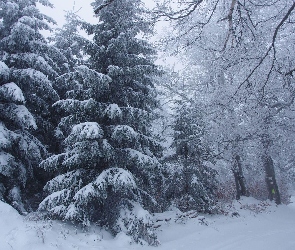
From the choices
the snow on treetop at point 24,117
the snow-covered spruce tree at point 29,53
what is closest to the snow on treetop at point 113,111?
the snow on treetop at point 24,117

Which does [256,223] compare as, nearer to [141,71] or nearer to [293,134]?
[293,134]

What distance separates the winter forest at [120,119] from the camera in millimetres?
8344

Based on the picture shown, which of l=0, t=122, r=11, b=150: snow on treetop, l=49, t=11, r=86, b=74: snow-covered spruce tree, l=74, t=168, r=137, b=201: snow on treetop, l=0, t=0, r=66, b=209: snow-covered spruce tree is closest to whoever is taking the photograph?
l=74, t=168, r=137, b=201: snow on treetop

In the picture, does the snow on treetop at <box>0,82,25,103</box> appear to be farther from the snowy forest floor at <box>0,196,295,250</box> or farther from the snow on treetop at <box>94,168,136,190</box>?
the snow on treetop at <box>94,168,136,190</box>

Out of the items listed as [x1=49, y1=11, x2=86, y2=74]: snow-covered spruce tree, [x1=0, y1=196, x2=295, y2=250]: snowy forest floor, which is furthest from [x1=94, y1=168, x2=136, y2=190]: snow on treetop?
[x1=49, y1=11, x2=86, y2=74]: snow-covered spruce tree

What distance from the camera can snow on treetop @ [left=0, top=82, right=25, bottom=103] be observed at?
10.0 metres

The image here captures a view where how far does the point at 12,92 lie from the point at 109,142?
3986 mm

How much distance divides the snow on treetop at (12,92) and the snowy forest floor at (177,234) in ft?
13.0

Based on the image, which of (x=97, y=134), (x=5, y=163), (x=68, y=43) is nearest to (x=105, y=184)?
(x=97, y=134)

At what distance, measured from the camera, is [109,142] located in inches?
384

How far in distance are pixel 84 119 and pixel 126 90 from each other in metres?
1.85

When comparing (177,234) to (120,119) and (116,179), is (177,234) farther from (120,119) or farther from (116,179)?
(120,119)

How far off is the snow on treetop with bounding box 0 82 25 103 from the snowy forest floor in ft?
13.0

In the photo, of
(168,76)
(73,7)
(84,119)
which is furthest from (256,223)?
(73,7)
